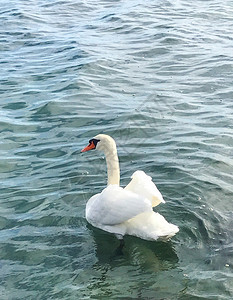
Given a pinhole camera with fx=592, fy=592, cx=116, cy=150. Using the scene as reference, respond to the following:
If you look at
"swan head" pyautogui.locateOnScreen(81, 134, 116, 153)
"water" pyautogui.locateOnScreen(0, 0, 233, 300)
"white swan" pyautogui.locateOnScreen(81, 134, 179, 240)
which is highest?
"swan head" pyautogui.locateOnScreen(81, 134, 116, 153)

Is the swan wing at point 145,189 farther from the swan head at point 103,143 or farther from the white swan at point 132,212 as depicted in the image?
the swan head at point 103,143

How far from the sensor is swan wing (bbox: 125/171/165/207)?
7.14 meters

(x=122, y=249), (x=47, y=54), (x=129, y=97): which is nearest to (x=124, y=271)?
(x=122, y=249)

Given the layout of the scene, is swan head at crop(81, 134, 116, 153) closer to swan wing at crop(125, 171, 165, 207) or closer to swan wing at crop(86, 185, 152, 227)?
swan wing at crop(125, 171, 165, 207)

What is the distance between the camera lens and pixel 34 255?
711 centimetres

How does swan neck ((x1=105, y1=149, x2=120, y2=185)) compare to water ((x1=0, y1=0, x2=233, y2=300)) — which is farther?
swan neck ((x1=105, y1=149, x2=120, y2=185))

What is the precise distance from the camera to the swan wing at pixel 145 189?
23.4ft

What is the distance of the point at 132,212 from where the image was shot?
6.89 metres

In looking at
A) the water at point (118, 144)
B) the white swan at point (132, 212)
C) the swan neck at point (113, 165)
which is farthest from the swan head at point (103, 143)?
the water at point (118, 144)

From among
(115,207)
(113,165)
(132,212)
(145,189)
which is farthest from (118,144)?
(132,212)

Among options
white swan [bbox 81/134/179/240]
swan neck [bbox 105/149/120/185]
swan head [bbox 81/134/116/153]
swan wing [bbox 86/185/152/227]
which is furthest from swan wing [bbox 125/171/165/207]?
swan head [bbox 81/134/116/153]

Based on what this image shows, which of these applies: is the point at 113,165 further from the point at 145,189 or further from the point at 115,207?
the point at 115,207

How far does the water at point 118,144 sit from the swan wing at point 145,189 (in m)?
0.55

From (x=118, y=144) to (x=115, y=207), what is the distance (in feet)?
10.8
